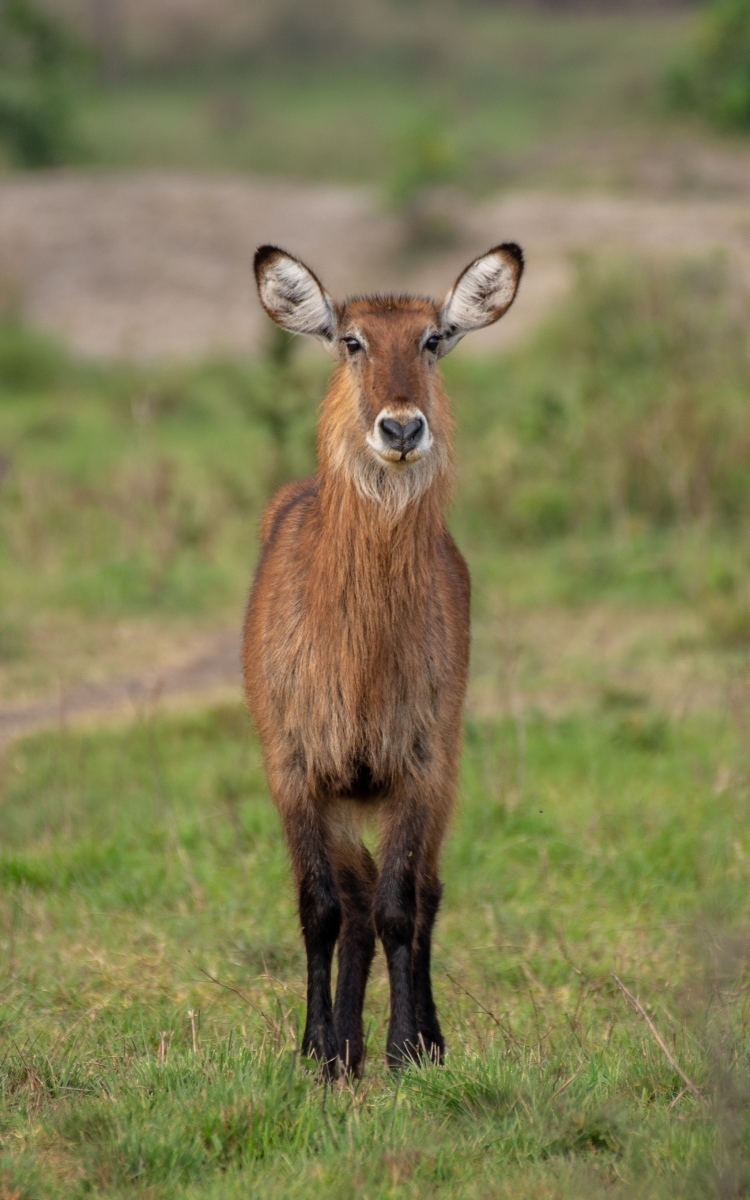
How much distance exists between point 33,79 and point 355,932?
942 inches

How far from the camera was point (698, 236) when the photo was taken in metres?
18.1

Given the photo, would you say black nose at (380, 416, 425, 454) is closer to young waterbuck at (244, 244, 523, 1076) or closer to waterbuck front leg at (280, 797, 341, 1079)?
young waterbuck at (244, 244, 523, 1076)

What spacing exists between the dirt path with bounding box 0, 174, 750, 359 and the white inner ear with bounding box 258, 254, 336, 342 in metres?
12.6

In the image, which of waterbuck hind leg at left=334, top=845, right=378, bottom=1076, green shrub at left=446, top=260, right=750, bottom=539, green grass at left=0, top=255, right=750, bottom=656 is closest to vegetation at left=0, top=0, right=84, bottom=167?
green grass at left=0, top=255, right=750, bottom=656

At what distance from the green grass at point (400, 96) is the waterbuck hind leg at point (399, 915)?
70.5 feet

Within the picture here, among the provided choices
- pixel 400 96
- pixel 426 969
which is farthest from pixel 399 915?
pixel 400 96

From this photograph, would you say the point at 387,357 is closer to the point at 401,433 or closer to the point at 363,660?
the point at 401,433

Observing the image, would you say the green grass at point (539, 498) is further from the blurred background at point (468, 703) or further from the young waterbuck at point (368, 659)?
the young waterbuck at point (368, 659)

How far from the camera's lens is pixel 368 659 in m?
4.26

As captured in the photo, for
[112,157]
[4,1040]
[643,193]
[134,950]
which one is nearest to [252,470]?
[134,950]

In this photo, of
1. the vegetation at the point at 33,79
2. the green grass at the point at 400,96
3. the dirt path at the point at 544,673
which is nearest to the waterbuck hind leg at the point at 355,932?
the dirt path at the point at 544,673

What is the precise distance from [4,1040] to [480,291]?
2138 millimetres

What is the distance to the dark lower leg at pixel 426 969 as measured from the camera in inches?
175

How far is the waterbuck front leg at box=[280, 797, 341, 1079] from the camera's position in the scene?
14.0ft
